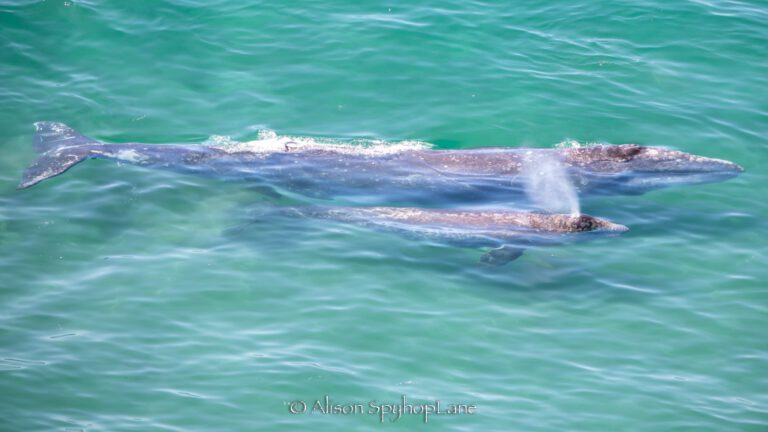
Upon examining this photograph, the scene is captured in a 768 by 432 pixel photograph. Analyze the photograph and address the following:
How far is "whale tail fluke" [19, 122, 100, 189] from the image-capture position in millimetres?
15523

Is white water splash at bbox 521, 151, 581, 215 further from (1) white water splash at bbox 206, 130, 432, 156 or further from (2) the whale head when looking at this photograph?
(1) white water splash at bbox 206, 130, 432, 156

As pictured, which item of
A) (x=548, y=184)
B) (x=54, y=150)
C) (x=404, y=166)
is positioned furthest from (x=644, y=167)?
(x=54, y=150)

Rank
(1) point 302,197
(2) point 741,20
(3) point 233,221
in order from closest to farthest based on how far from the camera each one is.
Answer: (3) point 233,221
(1) point 302,197
(2) point 741,20

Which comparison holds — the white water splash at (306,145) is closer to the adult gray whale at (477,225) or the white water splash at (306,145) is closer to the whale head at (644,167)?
the adult gray whale at (477,225)

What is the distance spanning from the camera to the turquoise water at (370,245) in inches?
437

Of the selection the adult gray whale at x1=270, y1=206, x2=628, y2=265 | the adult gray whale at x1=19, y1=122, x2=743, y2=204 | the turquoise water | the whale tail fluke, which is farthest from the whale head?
the whale tail fluke

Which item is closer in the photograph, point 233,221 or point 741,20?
point 233,221

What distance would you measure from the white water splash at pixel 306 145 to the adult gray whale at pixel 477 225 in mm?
1943

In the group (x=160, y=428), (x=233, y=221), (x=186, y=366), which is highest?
(x=233, y=221)

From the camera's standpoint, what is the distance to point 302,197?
16.4 m

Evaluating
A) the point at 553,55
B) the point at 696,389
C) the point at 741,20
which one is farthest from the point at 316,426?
the point at 741,20

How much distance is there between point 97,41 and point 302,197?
7.46 meters

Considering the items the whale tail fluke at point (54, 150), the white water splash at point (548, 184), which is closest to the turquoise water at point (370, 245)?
the whale tail fluke at point (54, 150)

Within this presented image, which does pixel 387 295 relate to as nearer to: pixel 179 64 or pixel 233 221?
pixel 233 221
